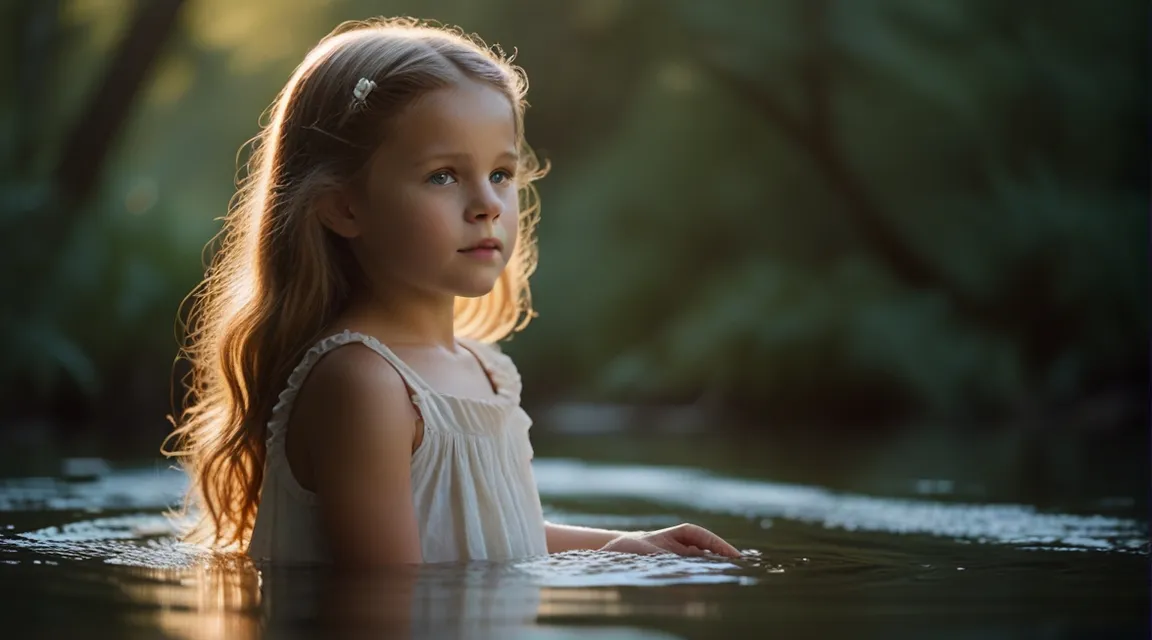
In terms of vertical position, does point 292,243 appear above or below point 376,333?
above

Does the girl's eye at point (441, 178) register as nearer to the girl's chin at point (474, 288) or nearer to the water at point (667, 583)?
the girl's chin at point (474, 288)

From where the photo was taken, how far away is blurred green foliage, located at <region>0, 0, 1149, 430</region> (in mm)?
6121

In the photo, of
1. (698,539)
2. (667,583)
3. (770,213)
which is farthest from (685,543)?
(770,213)

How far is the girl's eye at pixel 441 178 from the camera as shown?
1857mm

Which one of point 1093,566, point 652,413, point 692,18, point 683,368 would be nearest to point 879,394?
point 683,368

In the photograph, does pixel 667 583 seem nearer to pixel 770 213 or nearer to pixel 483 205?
pixel 483 205

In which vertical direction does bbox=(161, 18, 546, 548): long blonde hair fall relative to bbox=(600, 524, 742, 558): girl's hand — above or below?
above

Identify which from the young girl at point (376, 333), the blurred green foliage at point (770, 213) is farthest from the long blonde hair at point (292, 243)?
the blurred green foliage at point (770, 213)

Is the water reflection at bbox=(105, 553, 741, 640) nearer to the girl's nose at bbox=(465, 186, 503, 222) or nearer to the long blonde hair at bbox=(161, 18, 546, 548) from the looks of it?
the long blonde hair at bbox=(161, 18, 546, 548)

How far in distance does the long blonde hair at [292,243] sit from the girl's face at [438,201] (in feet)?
0.11

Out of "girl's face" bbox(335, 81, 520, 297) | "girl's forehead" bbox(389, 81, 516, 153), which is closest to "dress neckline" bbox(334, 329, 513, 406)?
"girl's face" bbox(335, 81, 520, 297)

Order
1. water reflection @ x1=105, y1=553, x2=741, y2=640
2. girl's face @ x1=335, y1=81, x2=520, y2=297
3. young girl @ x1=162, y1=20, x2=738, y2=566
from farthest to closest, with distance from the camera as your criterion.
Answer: girl's face @ x1=335, y1=81, x2=520, y2=297
young girl @ x1=162, y1=20, x2=738, y2=566
water reflection @ x1=105, y1=553, x2=741, y2=640

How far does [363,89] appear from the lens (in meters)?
1.87

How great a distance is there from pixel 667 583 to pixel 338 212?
0.63 m
